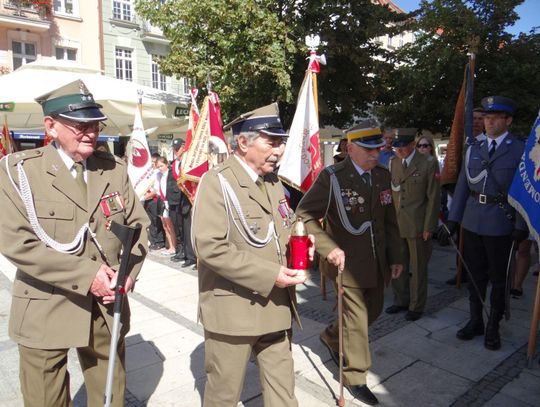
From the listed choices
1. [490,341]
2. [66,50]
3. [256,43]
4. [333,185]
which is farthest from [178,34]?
[66,50]

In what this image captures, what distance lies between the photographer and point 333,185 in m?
3.40

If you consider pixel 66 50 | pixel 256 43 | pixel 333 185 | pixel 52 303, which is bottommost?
pixel 52 303

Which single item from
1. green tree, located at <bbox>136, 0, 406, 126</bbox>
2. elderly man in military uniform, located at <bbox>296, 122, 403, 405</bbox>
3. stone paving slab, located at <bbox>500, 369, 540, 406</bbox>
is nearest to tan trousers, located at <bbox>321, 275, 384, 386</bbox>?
elderly man in military uniform, located at <bbox>296, 122, 403, 405</bbox>

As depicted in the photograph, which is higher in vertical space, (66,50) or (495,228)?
(66,50)

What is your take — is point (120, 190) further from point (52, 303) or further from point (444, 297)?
point (444, 297)

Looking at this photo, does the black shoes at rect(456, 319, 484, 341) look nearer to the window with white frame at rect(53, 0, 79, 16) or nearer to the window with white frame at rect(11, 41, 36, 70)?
the window with white frame at rect(11, 41, 36, 70)

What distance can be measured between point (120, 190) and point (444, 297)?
15.1 feet

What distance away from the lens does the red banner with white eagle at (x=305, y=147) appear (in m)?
5.58

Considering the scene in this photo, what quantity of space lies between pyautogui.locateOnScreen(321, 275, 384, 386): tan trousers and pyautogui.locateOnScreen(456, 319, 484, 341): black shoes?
1.40m

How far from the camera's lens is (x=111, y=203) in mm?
2510

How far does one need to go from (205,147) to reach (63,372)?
452 cm

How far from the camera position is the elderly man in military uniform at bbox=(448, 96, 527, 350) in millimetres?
4043

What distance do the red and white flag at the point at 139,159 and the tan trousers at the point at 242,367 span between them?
5.51 meters

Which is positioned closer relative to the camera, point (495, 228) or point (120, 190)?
point (120, 190)
